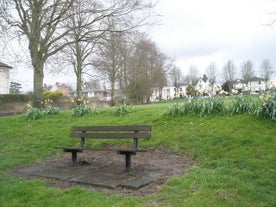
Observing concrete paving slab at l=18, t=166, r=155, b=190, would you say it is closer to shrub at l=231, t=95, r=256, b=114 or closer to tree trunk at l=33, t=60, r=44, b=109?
shrub at l=231, t=95, r=256, b=114

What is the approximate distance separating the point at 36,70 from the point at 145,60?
116ft

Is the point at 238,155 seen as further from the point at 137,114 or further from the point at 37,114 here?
the point at 37,114

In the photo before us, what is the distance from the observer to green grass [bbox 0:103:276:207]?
5.28m

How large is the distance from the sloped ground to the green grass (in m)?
0.30

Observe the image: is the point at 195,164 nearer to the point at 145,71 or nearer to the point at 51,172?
the point at 51,172

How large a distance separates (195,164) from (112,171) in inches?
73.8

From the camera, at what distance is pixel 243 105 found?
32.7ft

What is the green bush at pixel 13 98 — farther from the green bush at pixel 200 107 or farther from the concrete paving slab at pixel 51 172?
the concrete paving slab at pixel 51 172

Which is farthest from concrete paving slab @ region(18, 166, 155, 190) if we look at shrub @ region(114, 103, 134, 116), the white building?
shrub @ region(114, 103, 134, 116)

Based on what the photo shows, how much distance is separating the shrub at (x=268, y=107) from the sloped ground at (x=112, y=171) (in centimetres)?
269

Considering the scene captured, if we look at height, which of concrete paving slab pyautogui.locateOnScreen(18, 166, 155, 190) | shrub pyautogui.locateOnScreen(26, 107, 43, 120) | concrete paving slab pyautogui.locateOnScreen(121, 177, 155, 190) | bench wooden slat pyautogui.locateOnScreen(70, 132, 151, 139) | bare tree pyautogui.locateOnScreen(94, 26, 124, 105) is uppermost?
bare tree pyautogui.locateOnScreen(94, 26, 124, 105)

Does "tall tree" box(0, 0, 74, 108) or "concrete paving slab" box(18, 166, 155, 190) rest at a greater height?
"tall tree" box(0, 0, 74, 108)

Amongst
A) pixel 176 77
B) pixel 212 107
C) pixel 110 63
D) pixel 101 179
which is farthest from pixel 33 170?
pixel 176 77

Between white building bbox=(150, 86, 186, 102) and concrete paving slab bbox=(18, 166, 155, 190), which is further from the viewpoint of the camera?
white building bbox=(150, 86, 186, 102)
